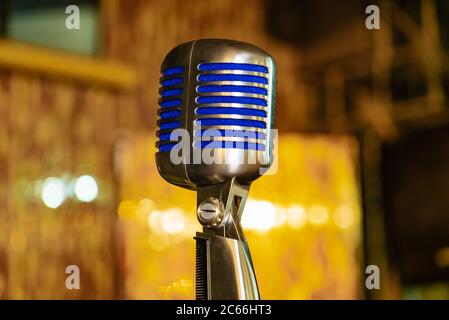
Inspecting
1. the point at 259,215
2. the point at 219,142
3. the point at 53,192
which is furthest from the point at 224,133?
the point at 259,215

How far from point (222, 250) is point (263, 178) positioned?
2.27 meters

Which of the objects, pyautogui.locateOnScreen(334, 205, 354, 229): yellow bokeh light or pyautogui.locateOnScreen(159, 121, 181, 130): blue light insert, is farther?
pyautogui.locateOnScreen(334, 205, 354, 229): yellow bokeh light

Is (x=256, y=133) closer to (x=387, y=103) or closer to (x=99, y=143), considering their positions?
(x=99, y=143)

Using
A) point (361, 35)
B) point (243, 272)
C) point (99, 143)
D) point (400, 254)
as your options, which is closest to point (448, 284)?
point (400, 254)

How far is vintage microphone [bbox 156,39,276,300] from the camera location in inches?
30.3

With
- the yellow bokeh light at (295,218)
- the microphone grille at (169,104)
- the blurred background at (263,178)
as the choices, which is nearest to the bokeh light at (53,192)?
the blurred background at (263,178)

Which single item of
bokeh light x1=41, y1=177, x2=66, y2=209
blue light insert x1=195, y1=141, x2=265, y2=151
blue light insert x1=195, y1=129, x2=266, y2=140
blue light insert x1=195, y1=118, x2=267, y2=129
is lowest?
blue light insert x1=195, y1=141, x2=265, y2=151

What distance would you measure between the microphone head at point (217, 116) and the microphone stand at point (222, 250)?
2 centimetres

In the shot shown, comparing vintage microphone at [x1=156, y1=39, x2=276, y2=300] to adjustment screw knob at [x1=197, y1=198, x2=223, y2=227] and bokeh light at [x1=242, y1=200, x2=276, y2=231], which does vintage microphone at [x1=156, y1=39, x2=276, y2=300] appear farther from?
bokeh light at [x1=242, y1=200, x2=276, y2=231]

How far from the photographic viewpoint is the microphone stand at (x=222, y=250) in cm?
77

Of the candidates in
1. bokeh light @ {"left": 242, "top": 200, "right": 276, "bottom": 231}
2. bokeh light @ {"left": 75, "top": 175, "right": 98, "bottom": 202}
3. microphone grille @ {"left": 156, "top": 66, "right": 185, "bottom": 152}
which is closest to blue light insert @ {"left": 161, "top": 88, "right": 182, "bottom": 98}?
microphone grille @ {"left": 156, "top": 66, "right": 185, "bottom": 152}

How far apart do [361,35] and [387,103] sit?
0.38 m

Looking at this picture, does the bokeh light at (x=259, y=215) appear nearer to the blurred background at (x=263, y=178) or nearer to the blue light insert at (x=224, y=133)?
the blurred background at (x=263, y=178)

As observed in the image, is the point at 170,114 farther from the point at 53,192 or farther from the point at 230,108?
the point at 53,192
